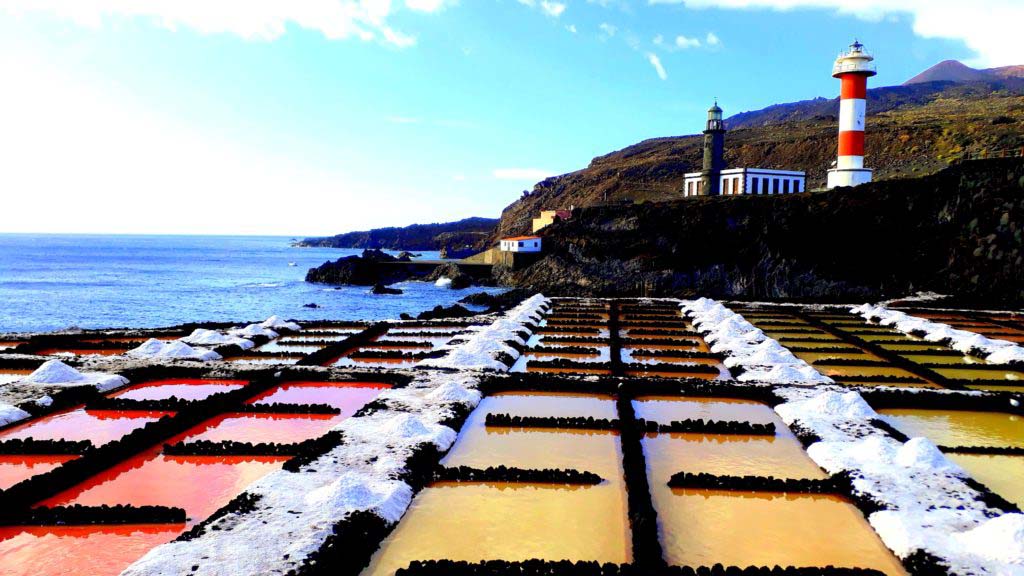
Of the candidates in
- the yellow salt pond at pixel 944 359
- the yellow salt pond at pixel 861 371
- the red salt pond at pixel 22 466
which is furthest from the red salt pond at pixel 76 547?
the yellow salt pond at pixel 944 359

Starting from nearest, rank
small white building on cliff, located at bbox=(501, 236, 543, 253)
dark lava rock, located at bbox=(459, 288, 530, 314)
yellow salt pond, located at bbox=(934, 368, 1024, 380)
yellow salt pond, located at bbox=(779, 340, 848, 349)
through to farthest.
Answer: yellow salt pond, located at bbox=(934, 368, 1024, 380) < yellow salt pond, located at bbox=(779, 340, 848, 349) < dark lava rock, located at bbox=(459, 288, 530, 314) < small white building on cliff, located at bbox=(501, 236, 543, 253)

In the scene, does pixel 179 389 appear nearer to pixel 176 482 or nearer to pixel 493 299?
pixel 176 482

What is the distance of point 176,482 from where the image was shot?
957cm

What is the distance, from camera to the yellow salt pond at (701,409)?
12.9m

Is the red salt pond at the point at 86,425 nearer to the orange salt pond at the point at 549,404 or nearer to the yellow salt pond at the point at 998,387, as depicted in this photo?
the orange salt pond at the point at 549,404

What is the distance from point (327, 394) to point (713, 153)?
51507 millimetres

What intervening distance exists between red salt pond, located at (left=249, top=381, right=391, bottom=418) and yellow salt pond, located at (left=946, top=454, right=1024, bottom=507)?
10.5 m

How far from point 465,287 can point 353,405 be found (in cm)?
4829

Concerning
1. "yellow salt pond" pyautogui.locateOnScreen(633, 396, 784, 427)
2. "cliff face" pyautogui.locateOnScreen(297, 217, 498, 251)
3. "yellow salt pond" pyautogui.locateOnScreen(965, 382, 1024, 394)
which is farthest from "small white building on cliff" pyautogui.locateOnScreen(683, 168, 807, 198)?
"cliff face" pyautogui.locateOnScreen(297, 217, 498, 251)

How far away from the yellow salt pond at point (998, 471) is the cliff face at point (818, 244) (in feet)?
77.2

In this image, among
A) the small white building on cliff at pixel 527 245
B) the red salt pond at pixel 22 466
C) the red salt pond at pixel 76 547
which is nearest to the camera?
the red salt pond at pixel 76 547

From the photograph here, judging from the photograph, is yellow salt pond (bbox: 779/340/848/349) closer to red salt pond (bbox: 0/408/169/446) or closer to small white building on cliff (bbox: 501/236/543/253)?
red salt pond (bbox: 0/408/169/446)

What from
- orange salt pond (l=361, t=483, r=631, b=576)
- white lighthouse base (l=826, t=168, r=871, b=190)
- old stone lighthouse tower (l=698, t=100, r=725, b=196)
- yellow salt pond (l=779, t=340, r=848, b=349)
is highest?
old stone lighthouse tower (l=698, t=100, r=725, b=196)

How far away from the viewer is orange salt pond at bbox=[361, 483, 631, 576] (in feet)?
24.5
